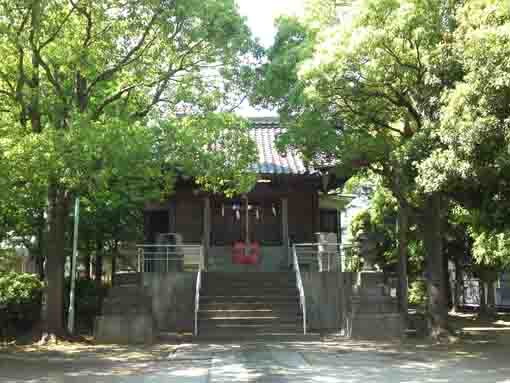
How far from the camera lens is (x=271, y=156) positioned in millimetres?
22219

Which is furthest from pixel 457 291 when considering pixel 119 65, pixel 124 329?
pixel 119 65

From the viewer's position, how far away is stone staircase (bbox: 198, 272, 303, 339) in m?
15.7

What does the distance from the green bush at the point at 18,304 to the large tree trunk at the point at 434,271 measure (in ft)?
37.0

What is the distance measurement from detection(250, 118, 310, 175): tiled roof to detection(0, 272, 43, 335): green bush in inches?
323

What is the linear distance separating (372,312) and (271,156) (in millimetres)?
8538

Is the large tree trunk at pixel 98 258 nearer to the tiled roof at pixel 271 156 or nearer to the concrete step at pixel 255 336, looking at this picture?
the tiled roof at pixel 271 156

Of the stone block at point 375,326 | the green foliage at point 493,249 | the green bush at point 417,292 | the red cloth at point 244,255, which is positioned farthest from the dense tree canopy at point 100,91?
the green bush at point 417,292

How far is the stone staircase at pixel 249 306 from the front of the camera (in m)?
15.7

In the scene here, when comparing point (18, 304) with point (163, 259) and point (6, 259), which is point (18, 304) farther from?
point (163, 259)

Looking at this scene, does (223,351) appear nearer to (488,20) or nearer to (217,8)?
(217,8)

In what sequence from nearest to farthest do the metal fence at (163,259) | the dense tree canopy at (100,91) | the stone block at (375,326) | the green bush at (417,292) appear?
1. the dense tree canopy at (100,91)
2. the stone block at (375,326)
3. the metal fence at (163,259)
4. the green bush at (417,292)

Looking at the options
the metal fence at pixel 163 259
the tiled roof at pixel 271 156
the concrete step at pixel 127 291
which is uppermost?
the tiled roof at pixel 271 156

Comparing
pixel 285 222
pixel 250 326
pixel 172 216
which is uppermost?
pixel 172 216

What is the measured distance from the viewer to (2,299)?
16672mm
